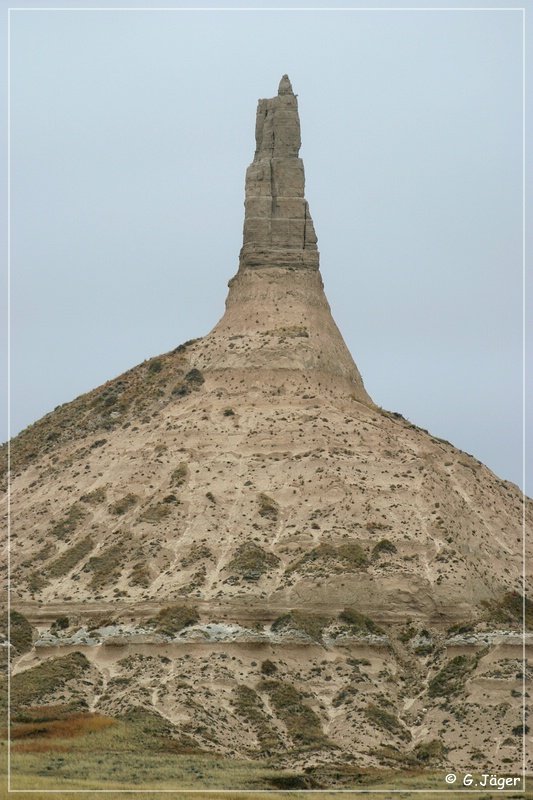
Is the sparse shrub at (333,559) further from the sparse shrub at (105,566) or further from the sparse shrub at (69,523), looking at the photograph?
the sparse shrub at (69,523)

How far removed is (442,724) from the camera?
447 feet

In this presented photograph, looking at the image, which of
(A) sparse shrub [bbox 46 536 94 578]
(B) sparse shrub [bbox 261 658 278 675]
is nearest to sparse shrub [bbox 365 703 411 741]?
(B) sparse shrub [bbox 261 658 278 675]

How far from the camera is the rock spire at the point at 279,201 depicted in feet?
536

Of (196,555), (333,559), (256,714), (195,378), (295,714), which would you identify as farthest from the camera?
(195,378)

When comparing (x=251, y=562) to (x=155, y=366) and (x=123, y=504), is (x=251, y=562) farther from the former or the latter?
(x=155, y=366)

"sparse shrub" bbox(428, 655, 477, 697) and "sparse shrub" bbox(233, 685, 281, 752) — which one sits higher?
"sparse shrub" bbox(428, 655, 477, 697)

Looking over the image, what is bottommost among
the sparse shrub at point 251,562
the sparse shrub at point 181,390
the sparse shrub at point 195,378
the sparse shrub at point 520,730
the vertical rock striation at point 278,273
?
the sparse shrub at point 520,730

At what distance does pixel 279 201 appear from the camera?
163375 millimetres

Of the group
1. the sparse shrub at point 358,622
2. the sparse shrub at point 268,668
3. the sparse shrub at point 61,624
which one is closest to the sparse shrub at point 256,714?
the sparse shrub at point 268,668

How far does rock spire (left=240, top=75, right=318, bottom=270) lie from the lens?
536 ft

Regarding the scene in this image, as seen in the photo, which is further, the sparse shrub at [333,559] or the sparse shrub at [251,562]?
the sparse shrub at [333,559]

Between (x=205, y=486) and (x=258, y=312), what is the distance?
47.6 ft

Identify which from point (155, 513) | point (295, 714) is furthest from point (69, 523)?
point (295, 714)

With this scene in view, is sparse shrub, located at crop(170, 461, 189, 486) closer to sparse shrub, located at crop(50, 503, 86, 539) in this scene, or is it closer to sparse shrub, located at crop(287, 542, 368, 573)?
sparse shrub, located at crop(50, 503, 86, 539)
